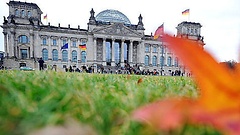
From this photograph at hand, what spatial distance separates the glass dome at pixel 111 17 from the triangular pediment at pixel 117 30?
7.41 m

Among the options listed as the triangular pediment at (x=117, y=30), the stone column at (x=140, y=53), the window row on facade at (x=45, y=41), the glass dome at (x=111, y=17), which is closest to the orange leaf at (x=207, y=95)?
the triangular pediment at (x=117, y=30)

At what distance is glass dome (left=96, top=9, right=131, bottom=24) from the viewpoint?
61.1 meters

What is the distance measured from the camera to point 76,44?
53906 mm

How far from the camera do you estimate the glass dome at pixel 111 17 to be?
200 feet

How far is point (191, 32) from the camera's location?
214 ft

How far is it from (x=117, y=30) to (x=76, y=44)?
10729 millimetres

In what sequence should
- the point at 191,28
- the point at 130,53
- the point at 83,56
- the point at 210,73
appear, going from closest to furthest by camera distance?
1. the point at 210,73
2. the point at 83,56
3. the point at 130,53
4. the point at 191,28

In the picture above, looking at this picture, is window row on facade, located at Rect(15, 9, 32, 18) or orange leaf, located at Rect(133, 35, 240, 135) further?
window row on facade, located at Rect(15, 9, 32, 18)

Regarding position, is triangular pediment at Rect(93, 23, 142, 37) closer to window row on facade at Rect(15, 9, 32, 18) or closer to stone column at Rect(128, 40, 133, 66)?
stone column at Rect(128, 40, 133, 66)

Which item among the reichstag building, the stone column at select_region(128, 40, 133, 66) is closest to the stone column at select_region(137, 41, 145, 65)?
the reichstag building

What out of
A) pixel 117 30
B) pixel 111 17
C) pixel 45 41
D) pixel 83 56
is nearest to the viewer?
pixel 45 41

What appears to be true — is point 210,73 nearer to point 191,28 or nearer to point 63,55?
point 63,55

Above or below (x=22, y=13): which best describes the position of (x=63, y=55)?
below

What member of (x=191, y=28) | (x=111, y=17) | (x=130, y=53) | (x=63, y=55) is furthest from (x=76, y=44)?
(x=191, y=28)
